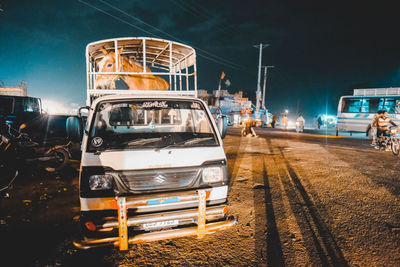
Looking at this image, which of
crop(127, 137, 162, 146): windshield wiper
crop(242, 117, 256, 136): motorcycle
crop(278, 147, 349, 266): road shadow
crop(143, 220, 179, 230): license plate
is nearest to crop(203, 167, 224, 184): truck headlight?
crop(143, 220, 179, 230): license plate

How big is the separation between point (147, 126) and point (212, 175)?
5.87 feet

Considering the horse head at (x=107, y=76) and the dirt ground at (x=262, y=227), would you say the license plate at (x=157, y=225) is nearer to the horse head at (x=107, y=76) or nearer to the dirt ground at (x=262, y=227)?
the dirt ground at (x=262, y=227)

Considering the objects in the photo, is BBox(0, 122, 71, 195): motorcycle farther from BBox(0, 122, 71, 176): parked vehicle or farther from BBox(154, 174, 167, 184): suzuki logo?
BBox(154, 174, 167, 184): suzuki logo

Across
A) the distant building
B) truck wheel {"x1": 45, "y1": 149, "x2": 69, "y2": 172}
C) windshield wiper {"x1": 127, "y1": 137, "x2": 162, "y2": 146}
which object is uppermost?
the distant building

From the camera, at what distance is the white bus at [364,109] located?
14429 millimetres

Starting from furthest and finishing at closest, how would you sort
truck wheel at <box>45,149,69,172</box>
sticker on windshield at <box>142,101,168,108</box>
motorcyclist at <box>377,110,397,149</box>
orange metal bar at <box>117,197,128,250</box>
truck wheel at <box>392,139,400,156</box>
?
motorcyclist at <box>377,110,397,149</box>
truck wheel at <box>392,139,400,156</box>
truck wheel at <box>45,149,69,172</box>
sticker on windshield at <box>142,101,168,108</box>
orange metal bar at <box>117,197,128,250</box>

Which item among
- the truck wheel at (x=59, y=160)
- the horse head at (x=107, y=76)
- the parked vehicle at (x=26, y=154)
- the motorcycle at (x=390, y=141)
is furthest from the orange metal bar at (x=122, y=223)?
the motorcycle at (x=390, y=141)

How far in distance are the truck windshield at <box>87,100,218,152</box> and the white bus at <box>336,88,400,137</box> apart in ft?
56.6

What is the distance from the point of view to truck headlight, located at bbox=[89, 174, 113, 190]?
6.82 feet

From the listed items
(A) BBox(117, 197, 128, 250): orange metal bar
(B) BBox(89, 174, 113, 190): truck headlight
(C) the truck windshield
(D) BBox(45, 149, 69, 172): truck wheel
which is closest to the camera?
→ (A) BBox(117, 197, 128, 250): orange metal bar

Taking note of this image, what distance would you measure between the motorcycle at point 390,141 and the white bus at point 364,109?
289 inches

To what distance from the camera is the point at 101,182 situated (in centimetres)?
209

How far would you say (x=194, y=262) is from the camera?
228cm

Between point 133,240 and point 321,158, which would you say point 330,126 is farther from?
point 133,240
